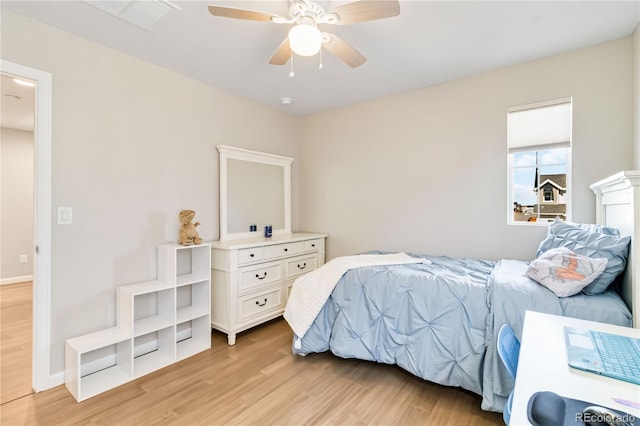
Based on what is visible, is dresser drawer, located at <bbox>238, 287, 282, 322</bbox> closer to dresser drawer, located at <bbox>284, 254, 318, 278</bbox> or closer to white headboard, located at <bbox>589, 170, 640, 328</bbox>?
dresser drawer, located at <bbox>284, 254, 318, 278</bbox>

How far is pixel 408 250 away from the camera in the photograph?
10.9 feet

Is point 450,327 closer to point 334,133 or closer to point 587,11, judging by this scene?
point 587,11

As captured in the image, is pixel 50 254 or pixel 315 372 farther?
pixel 315 372

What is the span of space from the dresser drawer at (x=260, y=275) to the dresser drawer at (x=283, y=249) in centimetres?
10

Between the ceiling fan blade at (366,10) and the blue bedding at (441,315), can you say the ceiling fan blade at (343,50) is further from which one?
the blue bedding at (441,315)

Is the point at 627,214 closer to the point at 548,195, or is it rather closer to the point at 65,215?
the point at 548,195

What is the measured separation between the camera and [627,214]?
1597 millimetres

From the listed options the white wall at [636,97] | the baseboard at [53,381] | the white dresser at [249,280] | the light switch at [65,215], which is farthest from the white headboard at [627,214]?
the baseboard at [53,381]

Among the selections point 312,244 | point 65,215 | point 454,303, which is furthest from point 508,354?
point 65,215

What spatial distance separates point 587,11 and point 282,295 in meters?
3.37

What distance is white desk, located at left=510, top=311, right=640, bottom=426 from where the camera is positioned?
79cm

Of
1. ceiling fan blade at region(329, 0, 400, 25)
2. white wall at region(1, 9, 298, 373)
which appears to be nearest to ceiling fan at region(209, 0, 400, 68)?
ceiling fan blade at region(329, 0, 400, 25)

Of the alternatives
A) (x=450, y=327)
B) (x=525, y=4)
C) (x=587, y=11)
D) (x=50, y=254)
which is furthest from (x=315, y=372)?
(x=587, y=11)

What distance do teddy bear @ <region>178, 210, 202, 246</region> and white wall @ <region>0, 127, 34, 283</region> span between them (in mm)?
4132
